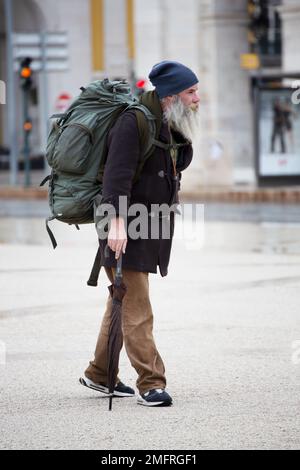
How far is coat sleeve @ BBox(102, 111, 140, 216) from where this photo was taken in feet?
21.4

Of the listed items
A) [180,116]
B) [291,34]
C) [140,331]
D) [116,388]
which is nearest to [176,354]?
[116,388]

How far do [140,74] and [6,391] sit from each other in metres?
23.3

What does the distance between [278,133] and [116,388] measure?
20021mm

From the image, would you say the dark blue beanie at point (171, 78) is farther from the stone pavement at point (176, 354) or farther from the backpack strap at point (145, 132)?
the stone pavement at point (176, 354)

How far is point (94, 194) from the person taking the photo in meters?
6.68

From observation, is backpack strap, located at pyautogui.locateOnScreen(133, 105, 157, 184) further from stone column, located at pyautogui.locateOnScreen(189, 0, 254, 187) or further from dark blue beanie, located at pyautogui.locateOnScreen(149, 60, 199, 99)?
stone column, located at pyautogui.locateOnScreen(189, 0, 254, 187)

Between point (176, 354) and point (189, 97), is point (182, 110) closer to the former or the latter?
point (189, 97)

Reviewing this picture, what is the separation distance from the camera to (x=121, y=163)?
6531 millimetres

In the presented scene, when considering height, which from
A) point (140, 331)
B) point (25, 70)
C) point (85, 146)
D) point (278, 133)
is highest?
point (85, 146)

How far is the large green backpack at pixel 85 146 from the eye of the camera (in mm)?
6590

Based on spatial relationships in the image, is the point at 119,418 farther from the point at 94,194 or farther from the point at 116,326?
the point at 94,194

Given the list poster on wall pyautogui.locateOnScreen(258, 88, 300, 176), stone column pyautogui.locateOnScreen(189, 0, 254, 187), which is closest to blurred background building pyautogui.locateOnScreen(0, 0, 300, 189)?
stone column pyautogui.locateOnScreen(189, 0, 254, 187)

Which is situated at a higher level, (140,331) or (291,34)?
(291,34)

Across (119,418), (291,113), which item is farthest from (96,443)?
(291,113)
